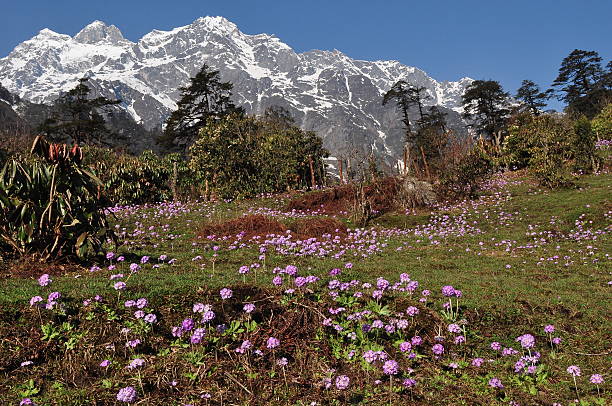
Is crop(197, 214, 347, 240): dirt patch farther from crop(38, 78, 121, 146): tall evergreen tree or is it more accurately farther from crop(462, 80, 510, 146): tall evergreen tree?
crop(462, 80, 510, 146): tall evergreen tree

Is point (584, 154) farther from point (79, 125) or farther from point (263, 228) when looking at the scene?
point (79, 125)

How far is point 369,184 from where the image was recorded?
20844 mm

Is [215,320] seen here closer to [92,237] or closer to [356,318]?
[356,318]

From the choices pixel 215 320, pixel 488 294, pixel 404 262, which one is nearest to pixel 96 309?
pixel 215 320

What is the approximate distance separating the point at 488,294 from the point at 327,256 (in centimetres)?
447

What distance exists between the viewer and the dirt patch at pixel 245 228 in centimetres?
1334

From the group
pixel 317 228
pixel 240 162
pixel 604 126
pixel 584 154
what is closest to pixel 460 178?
pixel 317 228

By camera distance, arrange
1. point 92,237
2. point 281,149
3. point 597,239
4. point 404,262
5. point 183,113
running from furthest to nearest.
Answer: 1. point 183,113
2. point 281,149
3. point 597,239
4. point 404,262
5. point 92,237

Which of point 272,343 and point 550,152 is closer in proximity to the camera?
point 272,343

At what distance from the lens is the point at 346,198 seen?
63.9 ft

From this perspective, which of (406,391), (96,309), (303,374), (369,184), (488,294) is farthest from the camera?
(369,184)

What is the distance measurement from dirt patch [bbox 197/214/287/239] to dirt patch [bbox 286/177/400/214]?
5096mm

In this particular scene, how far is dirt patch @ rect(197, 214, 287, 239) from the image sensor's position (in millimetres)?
13344

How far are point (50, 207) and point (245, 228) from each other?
6.87m
